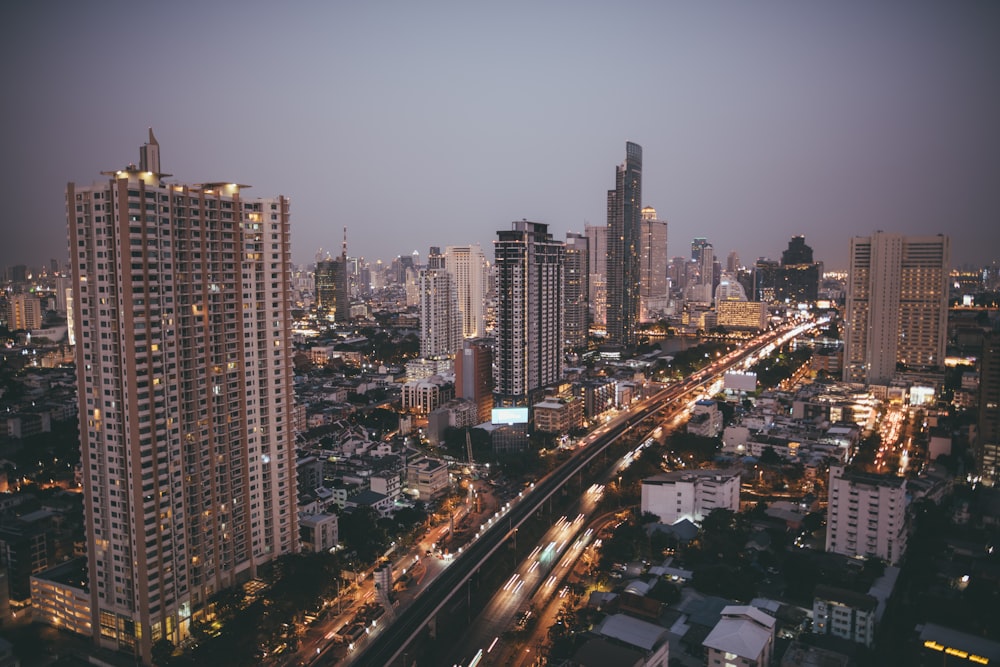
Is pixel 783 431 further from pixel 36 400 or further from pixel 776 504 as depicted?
pixel 36 400

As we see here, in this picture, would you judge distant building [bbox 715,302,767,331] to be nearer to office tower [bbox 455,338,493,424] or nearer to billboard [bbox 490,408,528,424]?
office tower [bbox 455,338,493,424]

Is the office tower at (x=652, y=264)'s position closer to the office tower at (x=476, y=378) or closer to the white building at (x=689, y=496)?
the office tower at (x=476, y=378)

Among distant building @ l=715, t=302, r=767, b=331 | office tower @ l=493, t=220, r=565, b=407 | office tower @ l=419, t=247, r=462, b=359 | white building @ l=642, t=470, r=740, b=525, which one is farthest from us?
distant building @ l=715, t=302, r=767, b=331

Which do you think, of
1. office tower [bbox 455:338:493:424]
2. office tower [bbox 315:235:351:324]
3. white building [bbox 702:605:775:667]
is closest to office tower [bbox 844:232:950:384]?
office tower [bbox 455:338:493:424]

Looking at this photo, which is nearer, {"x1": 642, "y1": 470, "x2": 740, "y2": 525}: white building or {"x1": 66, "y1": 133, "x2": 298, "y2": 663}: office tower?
{"x1": 66, "y1": 133, "x2": 298, "y2": 663}: office tower

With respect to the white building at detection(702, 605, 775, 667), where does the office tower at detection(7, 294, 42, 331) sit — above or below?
above

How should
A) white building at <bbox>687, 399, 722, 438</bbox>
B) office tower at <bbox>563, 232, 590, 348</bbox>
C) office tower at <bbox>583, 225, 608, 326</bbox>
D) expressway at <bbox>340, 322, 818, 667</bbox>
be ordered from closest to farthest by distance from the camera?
1. expressway at <bbox>340, 322, 818, 667</bbox>
2. white building at <bbox>687, 399, 722, 438</bbox>
3. office tower at <bbox>563, 232, 590, 348</bbox>
4. office tower at <bbox>583, 225, 608, 326</bbox>

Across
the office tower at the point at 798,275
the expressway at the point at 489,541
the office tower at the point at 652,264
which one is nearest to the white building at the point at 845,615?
the expressway at the point at 489,541

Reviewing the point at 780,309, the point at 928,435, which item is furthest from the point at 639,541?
the point at 780,309

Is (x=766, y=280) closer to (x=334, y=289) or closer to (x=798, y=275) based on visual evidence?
(x=798, y=275)
